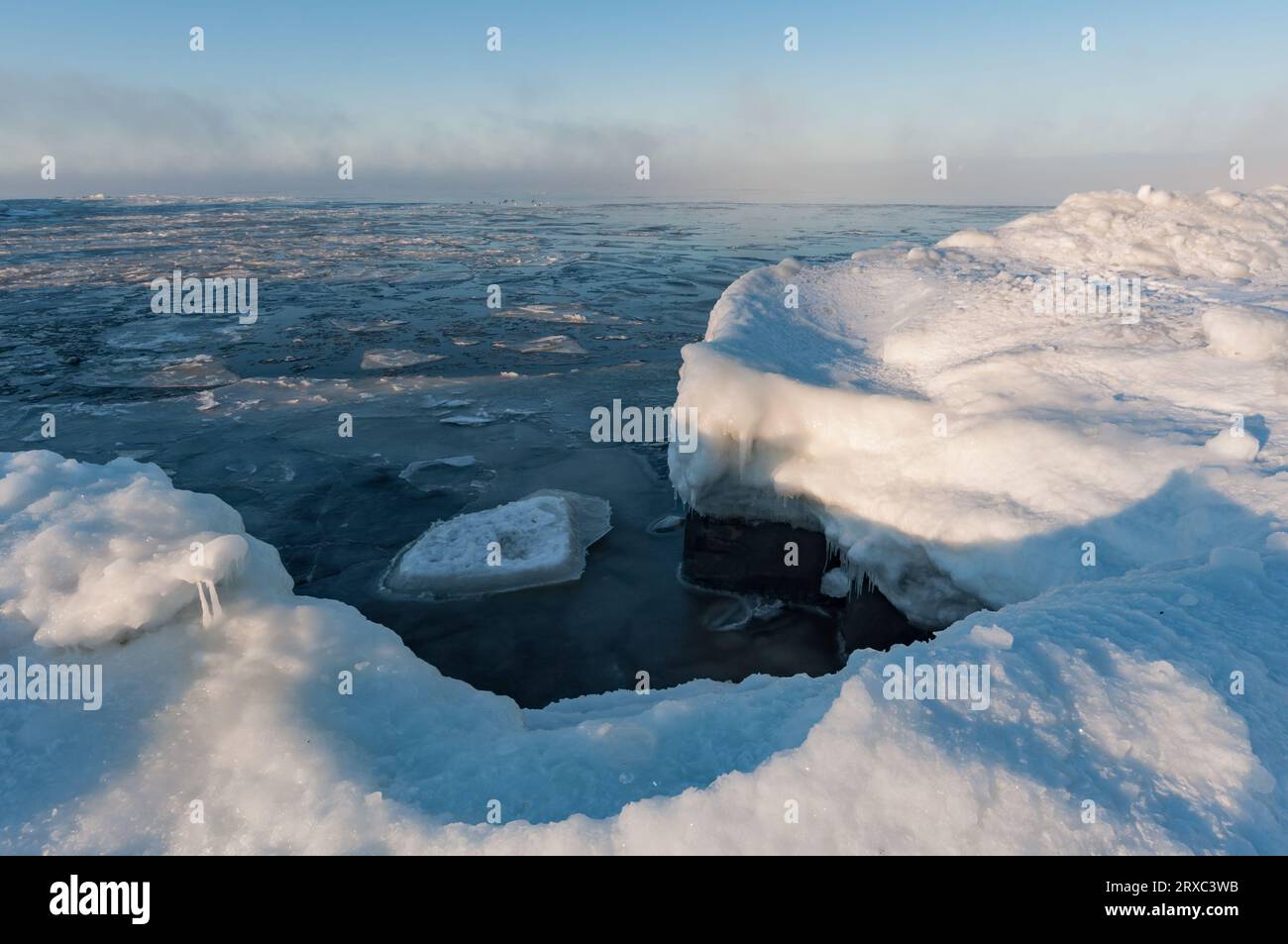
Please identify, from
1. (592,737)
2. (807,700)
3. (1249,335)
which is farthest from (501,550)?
(1249,335)

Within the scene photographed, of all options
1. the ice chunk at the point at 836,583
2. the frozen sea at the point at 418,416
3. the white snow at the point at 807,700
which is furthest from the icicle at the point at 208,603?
the ice chunk at the point at 836,583

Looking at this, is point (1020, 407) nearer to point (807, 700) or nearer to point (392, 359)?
point (807, 700)

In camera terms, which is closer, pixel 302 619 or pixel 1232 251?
pixel 302 619

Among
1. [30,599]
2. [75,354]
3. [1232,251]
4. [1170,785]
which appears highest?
[1232,251]

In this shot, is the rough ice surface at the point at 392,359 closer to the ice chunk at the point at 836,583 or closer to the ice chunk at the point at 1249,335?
the ice chunk at the point at 836,583
